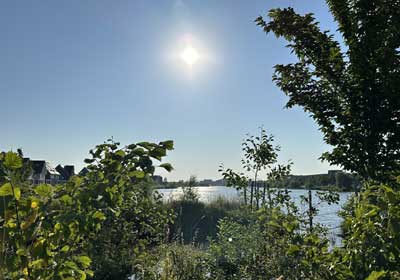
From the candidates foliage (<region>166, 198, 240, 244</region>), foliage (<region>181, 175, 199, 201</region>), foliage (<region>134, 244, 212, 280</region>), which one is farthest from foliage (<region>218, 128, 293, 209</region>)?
foliage (<region>181, 175, 199, 201</region>)

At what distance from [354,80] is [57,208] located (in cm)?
327

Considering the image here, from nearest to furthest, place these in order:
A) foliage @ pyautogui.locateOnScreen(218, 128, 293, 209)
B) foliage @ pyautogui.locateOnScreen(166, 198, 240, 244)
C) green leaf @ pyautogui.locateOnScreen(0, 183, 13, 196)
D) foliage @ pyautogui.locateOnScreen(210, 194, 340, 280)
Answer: green leaf @ pyautogui.locateOnScreen(0, 183, 13, 196), foliage @ pyautogui.locateOnScreen(210, 194, 340, 280), foliage @ pyautogui.locateOnScreen(218, 128, 293, 209), foliage @ pyautogui.locateOnScreen(166, 198, 240, 244)

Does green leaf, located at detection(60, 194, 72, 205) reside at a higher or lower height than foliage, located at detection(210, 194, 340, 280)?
higher

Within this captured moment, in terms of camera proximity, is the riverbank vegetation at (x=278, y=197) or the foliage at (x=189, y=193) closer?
the riverbank vegetation at (x=278, y=197)

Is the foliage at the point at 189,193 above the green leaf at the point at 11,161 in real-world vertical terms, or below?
below

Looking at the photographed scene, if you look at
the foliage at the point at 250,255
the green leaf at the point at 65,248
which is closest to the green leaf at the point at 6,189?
the green leaf at the point at 65,248

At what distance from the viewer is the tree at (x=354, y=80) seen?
11.4 ft

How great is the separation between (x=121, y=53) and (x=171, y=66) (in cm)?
117

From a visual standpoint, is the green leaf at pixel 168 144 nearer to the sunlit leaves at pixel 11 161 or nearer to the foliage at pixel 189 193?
the sunlit leaves at pixel 11 161

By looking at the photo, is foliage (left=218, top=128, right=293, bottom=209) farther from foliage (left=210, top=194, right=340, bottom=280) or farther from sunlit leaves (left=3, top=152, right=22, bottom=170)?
sunlit leaves (left=3, top=152, right=22, bottom=170)

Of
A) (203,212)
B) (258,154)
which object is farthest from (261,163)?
(203,212)

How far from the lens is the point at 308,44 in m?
3.93

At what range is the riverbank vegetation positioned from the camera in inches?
40.5

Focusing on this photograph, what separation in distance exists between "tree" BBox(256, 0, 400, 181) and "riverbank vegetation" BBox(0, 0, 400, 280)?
0.01 m
